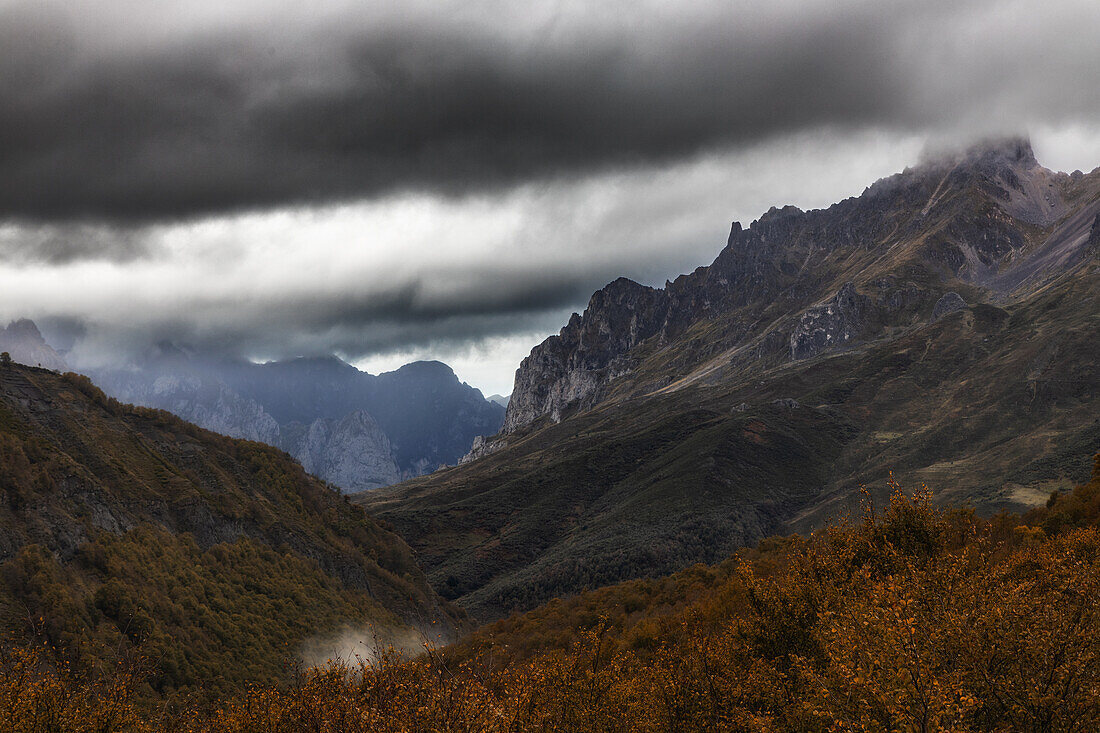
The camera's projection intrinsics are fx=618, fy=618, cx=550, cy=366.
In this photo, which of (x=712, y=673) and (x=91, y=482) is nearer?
(x=712, y=673)

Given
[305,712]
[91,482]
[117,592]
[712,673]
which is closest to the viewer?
[305,712]

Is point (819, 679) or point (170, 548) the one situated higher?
point (170, 548)

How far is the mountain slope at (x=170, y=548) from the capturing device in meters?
56.8

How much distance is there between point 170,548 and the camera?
72625mm

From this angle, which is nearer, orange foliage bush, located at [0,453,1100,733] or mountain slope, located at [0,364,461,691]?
orange foliage bush, located at [0,453,1100,733]

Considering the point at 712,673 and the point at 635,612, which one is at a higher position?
the point at 712,673

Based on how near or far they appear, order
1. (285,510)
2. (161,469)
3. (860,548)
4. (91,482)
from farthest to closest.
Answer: (285,510), (161,469), (91,482), (860,548)

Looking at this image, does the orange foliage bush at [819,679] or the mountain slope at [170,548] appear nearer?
the orange foliage bush at [819,679]

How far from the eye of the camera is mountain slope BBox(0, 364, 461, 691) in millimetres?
56812

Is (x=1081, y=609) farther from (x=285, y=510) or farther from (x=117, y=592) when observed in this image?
(x=285, y=510)

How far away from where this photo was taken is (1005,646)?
917 inches

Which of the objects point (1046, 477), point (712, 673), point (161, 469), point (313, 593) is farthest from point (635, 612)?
point (1046, 477)

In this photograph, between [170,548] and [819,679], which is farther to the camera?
[170,548]

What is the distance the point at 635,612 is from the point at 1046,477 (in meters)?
165
